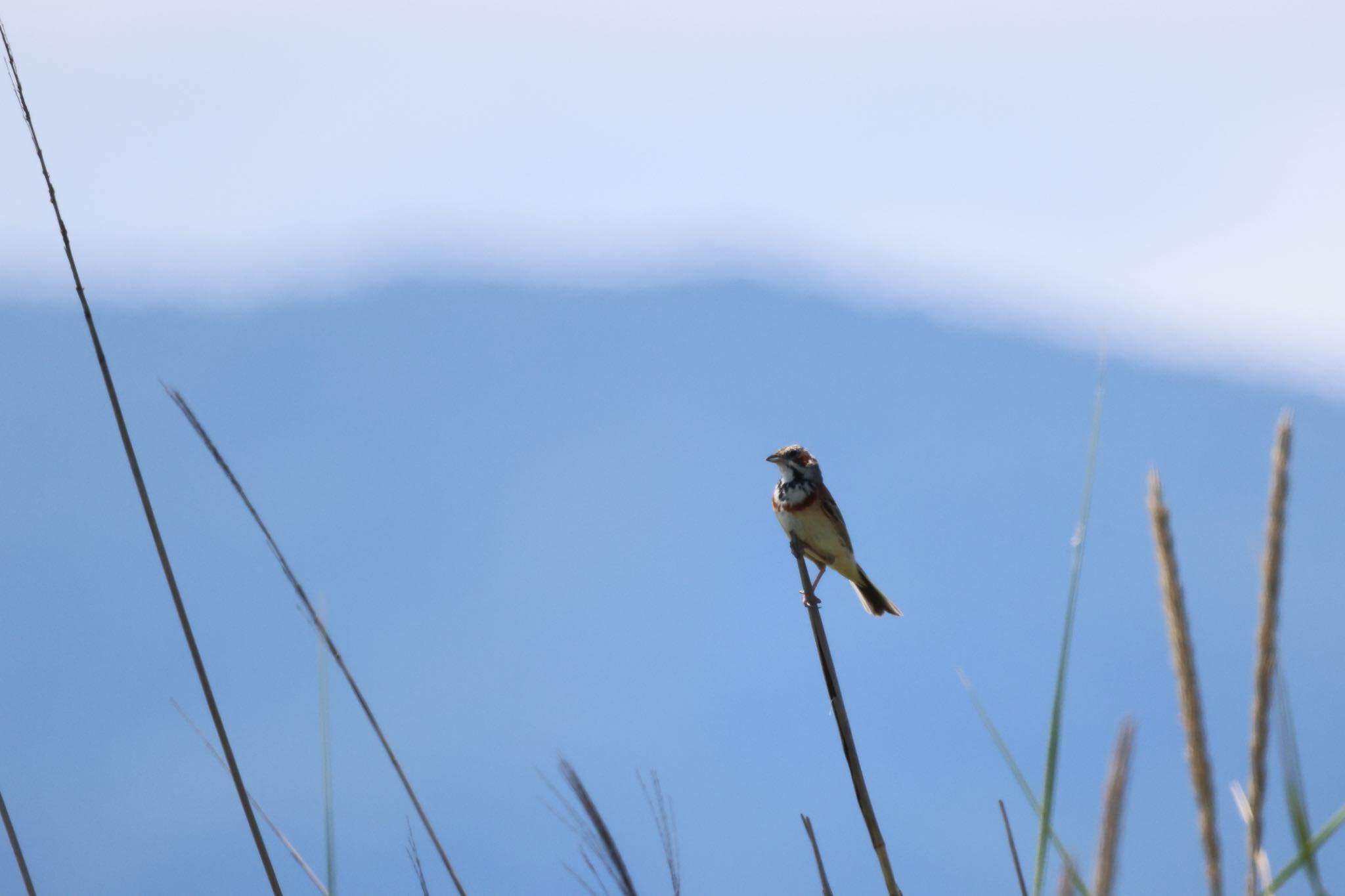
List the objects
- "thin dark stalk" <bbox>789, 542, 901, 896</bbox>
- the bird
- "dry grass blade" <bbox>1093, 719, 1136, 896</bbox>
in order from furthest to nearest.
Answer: the bird < "thin dark stalk" <bbox>789, 542, 901, 896</bbox> < "dry grass blade" <bbox>1093, 719, 1136, 896</bbox>

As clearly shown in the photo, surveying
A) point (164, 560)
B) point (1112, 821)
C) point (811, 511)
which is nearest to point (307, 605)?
point (164, 560)

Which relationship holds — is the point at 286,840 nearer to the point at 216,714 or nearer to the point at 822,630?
the point at 216,714

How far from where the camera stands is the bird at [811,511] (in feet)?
21.0

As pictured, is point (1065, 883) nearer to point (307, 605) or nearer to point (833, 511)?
point (307, 605)

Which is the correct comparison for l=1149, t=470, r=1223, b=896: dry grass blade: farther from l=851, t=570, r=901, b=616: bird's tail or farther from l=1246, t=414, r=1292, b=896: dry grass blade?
l=851, t=570, r=901, b=616: bird's tail

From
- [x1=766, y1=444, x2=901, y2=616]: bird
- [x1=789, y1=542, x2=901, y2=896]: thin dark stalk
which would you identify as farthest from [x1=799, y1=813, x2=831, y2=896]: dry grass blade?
[x1=766, y1=444, x2=901, y2=616]: bird

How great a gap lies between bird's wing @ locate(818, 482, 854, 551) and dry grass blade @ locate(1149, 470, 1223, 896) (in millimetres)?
5255

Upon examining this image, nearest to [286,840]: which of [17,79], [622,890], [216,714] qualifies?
[216,714]

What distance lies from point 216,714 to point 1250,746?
1.81m

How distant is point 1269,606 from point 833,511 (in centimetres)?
544

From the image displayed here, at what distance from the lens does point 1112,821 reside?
98 centimetres

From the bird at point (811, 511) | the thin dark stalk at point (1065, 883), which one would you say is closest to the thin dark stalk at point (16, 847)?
the thin dark stalk at point (1065, 883)

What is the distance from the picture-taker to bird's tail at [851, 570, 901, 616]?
6742 millimetres

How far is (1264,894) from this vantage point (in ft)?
4.30
